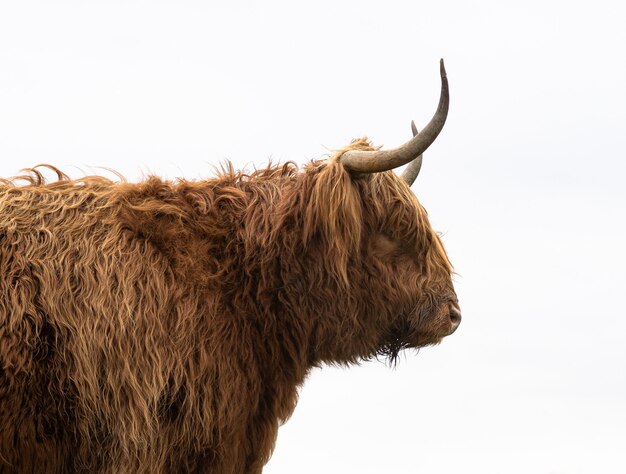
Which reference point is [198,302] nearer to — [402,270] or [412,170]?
[402,270]

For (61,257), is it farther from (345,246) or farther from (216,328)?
(345,246)

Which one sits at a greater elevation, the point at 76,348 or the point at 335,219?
the point at 335,219

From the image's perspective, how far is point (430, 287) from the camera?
8.26m

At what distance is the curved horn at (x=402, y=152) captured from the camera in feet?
24.2

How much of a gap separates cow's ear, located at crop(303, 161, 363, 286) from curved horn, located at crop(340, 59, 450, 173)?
→ 132 mm

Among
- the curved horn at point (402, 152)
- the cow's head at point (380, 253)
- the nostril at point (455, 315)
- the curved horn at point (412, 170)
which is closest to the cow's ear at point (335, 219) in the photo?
the cow's head at point (380, 253)

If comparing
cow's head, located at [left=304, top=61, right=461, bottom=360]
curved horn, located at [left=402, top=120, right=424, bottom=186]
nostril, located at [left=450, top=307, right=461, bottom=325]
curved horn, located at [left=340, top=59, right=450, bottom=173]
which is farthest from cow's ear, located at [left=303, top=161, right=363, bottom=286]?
curved horn, located at [left=402, top=120, right=424, bottom=186]

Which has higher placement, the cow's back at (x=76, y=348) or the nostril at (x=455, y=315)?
the nostril at (x=455, y=315)

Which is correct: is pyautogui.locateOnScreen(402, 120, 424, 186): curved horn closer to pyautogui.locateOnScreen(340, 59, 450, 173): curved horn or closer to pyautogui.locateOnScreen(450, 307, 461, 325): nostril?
pyautogui.locateOnScreen(340, 59, 450, 173): curved horn

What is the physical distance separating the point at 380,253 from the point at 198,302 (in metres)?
1.33

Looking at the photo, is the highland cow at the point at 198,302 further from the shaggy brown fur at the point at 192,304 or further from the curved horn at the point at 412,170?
the curved horn at the point at 412,170

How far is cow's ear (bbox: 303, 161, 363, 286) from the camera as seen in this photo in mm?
7941

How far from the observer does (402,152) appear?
7.77 metres

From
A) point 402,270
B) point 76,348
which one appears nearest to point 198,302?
point 76,348
